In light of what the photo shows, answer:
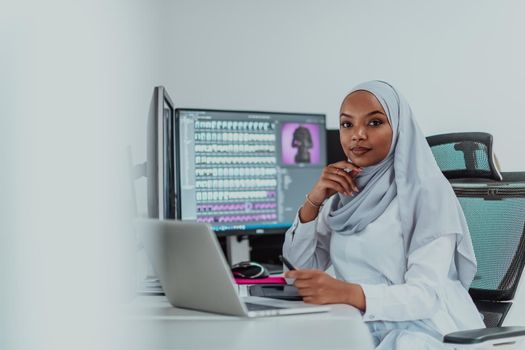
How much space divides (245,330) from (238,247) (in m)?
1.40

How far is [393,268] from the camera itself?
1.51m

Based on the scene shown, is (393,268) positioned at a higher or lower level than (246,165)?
lower

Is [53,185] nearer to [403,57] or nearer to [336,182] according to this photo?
[336,182]

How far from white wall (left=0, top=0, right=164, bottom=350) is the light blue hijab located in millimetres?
991

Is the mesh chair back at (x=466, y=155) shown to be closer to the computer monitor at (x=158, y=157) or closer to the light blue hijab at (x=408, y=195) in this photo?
the light blue hijab at (x=408, y=195)

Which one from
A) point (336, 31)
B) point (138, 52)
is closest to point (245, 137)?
point (336, 31)

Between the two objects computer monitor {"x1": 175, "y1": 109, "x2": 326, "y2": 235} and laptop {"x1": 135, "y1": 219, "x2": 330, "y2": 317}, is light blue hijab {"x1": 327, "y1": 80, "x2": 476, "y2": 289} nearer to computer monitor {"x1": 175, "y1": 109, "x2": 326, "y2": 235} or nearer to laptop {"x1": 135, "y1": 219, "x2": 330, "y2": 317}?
laptop {"x1": 135, "y1": 219, "x2": 330, "y2": 317}

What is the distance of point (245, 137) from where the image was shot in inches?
90.0

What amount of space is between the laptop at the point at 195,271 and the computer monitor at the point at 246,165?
1002 millimetres

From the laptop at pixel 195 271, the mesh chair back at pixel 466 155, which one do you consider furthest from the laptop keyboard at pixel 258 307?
the mesh chair back at pixel 466 155

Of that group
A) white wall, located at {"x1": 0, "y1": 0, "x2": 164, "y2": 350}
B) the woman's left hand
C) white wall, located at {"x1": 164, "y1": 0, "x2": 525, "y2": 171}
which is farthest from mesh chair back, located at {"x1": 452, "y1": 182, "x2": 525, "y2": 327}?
white wall, located at {"x1": 0, "y1": 0, "x2": 164, "y2": 350}

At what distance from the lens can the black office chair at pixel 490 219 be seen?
167 centimetres

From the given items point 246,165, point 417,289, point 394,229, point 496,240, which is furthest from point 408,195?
point 246,165

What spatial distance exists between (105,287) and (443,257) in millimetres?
981
